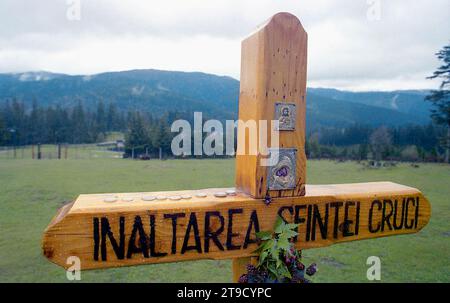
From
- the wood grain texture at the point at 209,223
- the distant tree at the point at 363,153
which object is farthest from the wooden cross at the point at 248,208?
the distant tree at the point at 363,153

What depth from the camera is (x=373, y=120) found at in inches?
6265

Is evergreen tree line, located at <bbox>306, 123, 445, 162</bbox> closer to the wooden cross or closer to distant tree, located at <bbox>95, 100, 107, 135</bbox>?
the wooden cross

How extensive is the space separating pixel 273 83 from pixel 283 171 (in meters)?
0.37

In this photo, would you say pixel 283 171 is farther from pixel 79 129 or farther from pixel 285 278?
pixel 79 129

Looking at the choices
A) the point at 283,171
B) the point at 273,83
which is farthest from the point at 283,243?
the point at 273,83

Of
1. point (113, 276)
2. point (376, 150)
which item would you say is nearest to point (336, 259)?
point (113, 276)

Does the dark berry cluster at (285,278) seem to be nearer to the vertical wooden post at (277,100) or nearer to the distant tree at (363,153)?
the vertical wooden post at (277,100)

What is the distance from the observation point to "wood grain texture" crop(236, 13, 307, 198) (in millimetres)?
1427

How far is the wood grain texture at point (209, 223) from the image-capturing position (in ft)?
4.18

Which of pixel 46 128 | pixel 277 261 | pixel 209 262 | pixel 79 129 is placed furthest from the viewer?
pixel 79 129

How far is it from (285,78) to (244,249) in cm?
73

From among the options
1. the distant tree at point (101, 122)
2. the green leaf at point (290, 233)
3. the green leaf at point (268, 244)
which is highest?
the distant tree at point (101, 122)

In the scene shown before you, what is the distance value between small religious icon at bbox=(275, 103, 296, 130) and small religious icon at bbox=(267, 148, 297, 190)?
0.32 ft

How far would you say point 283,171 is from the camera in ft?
4.94
